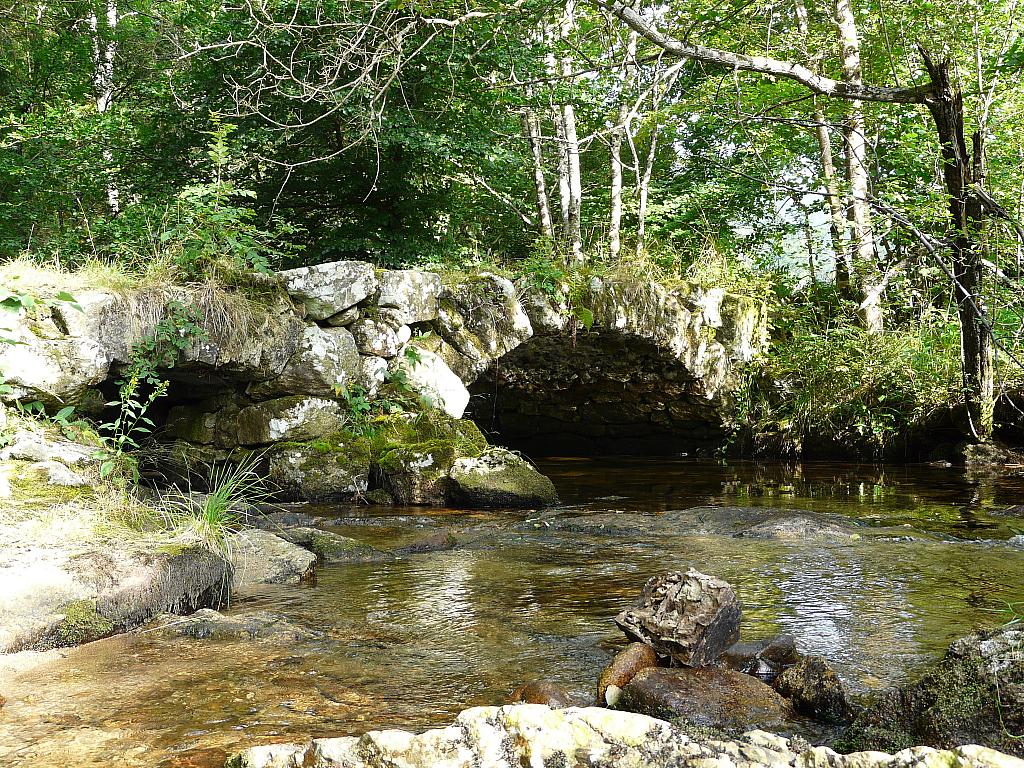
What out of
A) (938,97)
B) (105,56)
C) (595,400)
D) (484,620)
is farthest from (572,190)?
(105,56)

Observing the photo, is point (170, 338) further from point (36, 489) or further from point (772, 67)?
point (772, 67)

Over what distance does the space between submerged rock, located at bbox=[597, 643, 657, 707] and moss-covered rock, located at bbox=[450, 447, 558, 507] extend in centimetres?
507

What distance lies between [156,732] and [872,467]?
10883 mm

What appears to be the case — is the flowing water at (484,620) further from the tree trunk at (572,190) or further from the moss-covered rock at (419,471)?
the tree trunk at (572,190)

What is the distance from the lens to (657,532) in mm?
7141

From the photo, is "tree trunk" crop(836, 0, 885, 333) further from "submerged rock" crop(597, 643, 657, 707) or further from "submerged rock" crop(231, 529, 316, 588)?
"submerged rock" crop(597, 643, 657, 707)

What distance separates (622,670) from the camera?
336 cm

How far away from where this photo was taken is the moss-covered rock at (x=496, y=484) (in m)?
8.52

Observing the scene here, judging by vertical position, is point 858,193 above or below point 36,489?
above

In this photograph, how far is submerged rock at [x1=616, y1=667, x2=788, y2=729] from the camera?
299cm

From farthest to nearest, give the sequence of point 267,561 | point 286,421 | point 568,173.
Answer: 1. point 568,173
2. point 286,421
3. point 267,561

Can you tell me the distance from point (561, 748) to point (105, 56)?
54.3 feet

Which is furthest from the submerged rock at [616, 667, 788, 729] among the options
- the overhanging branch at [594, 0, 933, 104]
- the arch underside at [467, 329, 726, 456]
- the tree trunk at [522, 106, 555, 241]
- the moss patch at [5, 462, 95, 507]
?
the tree trunk at [522, 106, 555, 241]

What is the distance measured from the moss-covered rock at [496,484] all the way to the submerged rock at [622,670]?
507 centimetres
